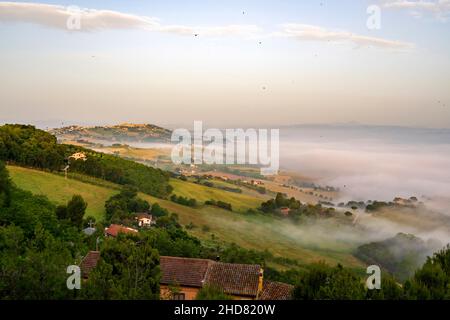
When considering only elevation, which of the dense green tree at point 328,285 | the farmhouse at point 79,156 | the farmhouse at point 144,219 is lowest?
the farmhouse at point 144,219

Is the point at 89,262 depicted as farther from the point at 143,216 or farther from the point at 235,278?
the point at 143,216

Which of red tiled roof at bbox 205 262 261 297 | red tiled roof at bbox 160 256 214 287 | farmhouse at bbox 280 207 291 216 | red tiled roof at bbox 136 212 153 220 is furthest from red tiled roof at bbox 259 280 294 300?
farmhouse at bbox 280 207 291 216

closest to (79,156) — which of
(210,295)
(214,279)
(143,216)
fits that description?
(143,216)

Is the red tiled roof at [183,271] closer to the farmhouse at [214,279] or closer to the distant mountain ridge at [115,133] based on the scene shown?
the farmhouse at [214,279]

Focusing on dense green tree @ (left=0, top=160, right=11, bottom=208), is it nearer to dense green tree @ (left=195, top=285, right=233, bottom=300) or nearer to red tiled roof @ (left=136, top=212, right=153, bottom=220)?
red tiled roof @ (left=136, top=212, right=153, bottom=220)

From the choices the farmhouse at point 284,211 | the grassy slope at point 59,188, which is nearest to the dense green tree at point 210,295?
the grassy slope at point 59,188
